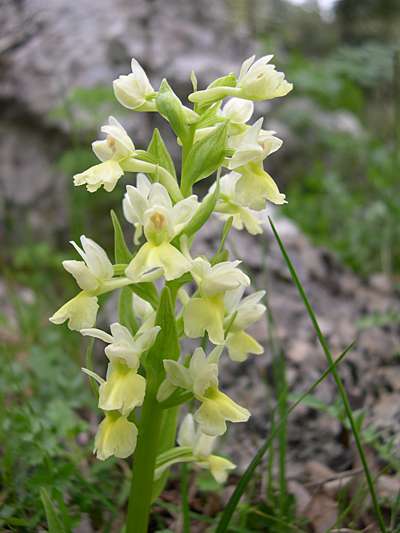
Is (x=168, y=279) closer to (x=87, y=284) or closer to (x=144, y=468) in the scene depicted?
(x=87, y=284)

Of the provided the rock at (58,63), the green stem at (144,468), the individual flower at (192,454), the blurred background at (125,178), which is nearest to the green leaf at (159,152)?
the green stem at (144,468)

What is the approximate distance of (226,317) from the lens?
1380 mm

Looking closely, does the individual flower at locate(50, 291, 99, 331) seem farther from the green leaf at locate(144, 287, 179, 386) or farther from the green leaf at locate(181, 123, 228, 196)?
the green leaf at locate(181, 123, 228, 196)

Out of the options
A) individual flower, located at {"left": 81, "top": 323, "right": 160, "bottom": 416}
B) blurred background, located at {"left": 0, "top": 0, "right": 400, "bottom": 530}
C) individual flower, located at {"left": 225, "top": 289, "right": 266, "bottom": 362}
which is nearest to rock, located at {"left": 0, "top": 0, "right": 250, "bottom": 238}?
blurred background, located at {"left": 0, "top": 0, "right": 400, "bottom": 530}

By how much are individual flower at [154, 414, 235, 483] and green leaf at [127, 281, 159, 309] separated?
33 cm

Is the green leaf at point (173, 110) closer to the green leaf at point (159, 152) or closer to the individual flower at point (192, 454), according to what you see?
the green leaf at point (159, 152)

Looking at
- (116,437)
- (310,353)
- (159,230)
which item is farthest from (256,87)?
(310,353)

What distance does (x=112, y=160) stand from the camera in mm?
1334

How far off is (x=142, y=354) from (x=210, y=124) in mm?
557

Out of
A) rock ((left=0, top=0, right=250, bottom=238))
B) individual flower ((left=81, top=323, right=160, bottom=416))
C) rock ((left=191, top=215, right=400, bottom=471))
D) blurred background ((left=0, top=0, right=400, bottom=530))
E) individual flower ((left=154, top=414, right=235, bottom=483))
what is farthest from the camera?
rock ((left=0, top=0, right=250, bottom=238))

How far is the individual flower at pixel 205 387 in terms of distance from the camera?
1211 millimetres

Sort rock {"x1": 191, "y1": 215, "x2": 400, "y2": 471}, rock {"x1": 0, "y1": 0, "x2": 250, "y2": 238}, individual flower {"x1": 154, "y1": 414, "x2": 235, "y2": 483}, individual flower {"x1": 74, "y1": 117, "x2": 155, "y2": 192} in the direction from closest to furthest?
individual flower {"x1": 74, "y1": 117, "x2": 155, "y2": 192}
individual flower {"x1": 154, "y1": 414, "x2": 235, "y2": 483}
rock {"x1": 191, "y1": 215, "x2": 400, "y2": 471}
rock {"x1": 0, "y1": 0, "x2": 250, "y2": 238}

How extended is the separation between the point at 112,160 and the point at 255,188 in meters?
0.32

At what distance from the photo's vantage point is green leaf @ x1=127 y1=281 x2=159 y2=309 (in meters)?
1.33
